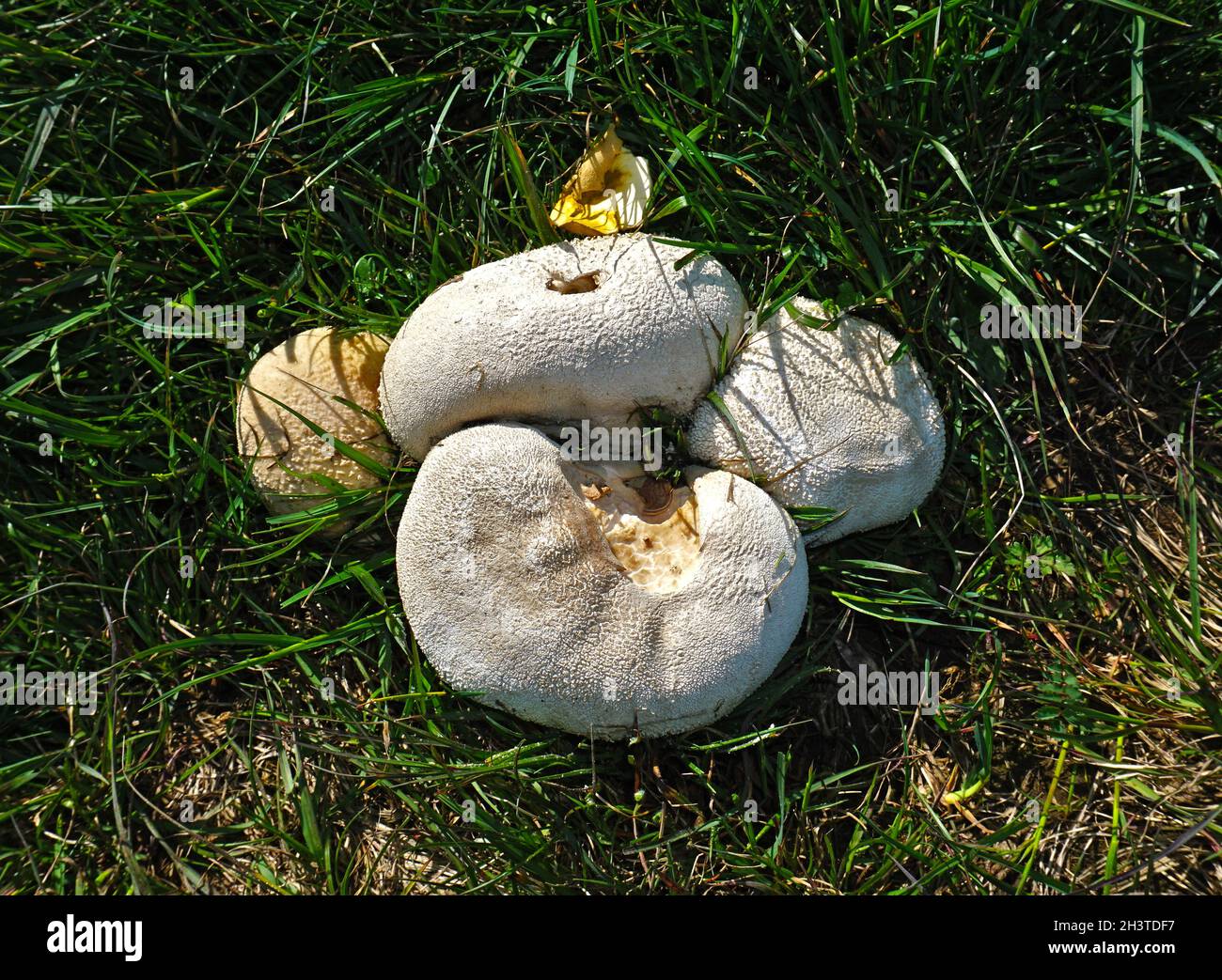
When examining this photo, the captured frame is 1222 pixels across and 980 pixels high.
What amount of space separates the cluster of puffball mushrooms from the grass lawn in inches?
8.7

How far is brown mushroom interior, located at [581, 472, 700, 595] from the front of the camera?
2.55m

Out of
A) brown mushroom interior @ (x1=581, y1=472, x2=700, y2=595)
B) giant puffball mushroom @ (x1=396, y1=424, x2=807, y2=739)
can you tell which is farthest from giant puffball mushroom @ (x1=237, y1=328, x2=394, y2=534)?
brown mushroom interior @ (x1=581, y1=472, x2=700, y2=595)

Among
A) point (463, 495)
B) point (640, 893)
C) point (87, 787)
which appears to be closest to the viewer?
point (463, 495)

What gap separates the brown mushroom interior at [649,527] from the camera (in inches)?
101

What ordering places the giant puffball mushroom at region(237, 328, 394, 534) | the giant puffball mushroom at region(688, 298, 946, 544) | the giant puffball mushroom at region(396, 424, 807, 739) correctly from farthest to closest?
1. the giant puffball mushroom at region(237, 328, 394, 534)
2. the giant puffball mushroom at region(688, 298, 946, 544)
3. the giant puffball mushroom at region(396, 424, 807, 739)

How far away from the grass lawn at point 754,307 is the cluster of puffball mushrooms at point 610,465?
8.7 inches

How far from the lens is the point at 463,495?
248 centimetres

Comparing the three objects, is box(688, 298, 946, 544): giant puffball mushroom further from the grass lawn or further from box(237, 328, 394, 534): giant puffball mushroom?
box(237, 328, 394, 534): giant puffball mushroom

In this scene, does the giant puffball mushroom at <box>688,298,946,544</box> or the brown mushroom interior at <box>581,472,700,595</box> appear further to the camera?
the giant puffball mushroom at <box>688,298,946,544</box>

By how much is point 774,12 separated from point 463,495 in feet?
5.95

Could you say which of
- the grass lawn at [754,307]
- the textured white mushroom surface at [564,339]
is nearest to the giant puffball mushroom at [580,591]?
the textured white mushroom surface at [564,339]

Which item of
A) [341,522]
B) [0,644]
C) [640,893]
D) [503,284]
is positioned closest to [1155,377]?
[503,284]

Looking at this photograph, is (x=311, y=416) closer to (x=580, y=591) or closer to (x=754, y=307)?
(x=580, y=591)

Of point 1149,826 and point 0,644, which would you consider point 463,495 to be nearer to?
point 0,644
